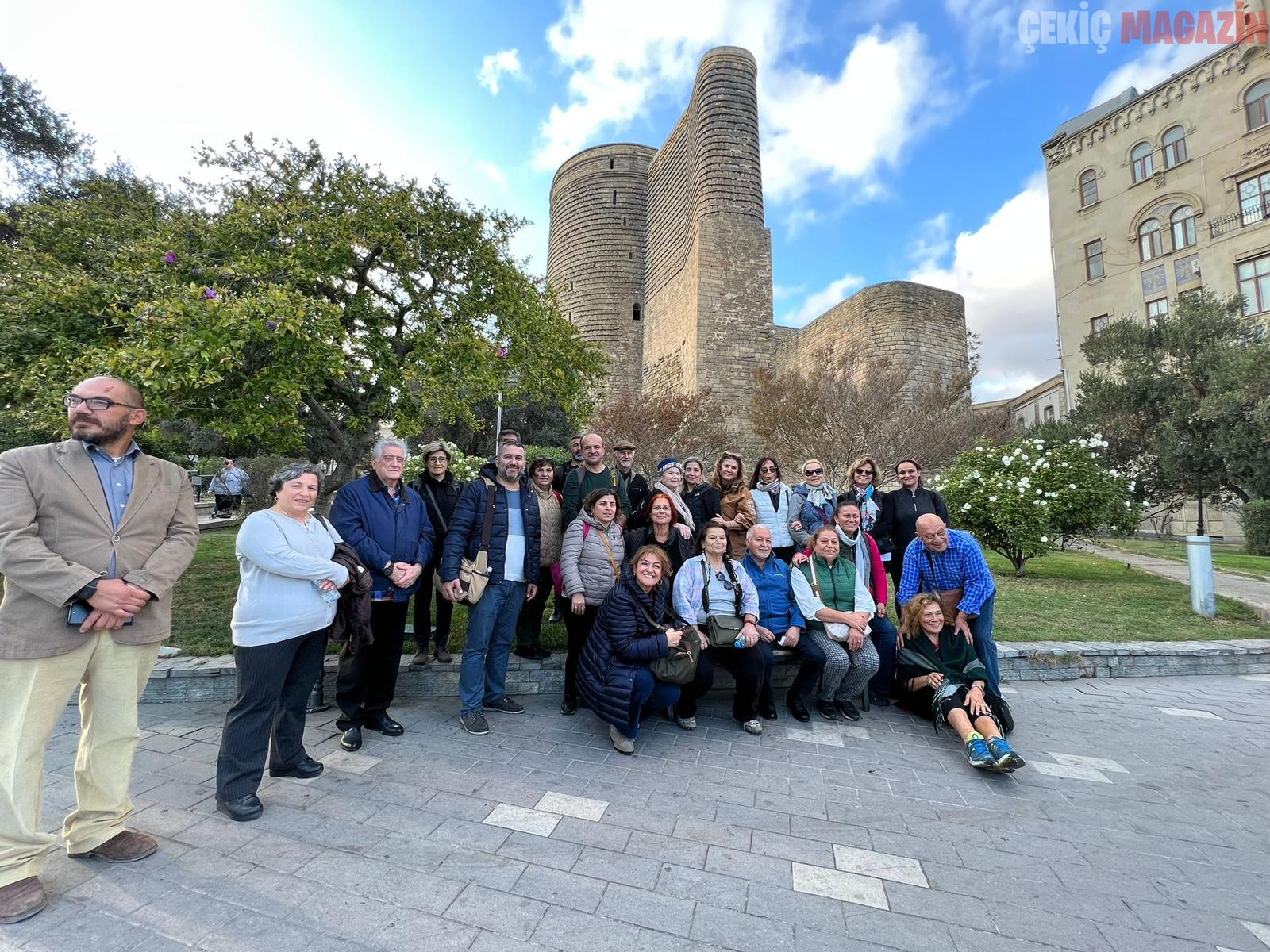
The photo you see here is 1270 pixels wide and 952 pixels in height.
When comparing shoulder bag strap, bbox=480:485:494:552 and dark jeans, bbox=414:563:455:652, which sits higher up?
shoulder bag strap, bbox=480:485:494:552

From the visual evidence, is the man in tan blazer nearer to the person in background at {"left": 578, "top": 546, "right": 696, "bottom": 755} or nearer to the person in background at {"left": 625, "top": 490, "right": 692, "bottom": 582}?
the person in background at {"left": 578, "top": 546, "right": 696, "bottom": 755}

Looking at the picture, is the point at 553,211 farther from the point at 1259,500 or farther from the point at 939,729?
the point at 939,729

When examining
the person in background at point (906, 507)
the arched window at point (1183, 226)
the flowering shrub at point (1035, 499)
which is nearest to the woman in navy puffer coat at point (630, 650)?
the person in background at point (906, 507)

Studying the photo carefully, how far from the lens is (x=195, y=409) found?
5.64 meters

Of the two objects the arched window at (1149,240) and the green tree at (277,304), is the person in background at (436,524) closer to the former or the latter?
the green tree at (277,304)

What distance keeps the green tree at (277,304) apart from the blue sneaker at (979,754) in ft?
17.4

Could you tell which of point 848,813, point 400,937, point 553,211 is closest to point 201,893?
point 400,937

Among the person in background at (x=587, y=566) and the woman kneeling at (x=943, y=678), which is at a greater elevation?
the person in background at (x=587, y=566)

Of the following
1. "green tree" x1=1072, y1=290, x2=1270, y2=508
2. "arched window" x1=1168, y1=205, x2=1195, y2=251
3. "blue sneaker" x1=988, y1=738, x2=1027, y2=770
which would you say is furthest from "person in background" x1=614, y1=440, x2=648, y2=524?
"arched window" x1=1168, y1=205, x2=1195, y2=251

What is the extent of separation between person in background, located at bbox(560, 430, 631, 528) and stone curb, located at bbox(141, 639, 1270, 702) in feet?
3.86

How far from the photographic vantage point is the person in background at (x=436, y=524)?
14.2 feet

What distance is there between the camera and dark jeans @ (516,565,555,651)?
461 centimetres

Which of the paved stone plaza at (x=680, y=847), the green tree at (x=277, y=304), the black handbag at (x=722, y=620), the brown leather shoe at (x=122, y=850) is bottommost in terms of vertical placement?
the paved stone plaza at (x=680, y=847)

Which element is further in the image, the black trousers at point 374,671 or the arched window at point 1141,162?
the arched window at point 1141,162
